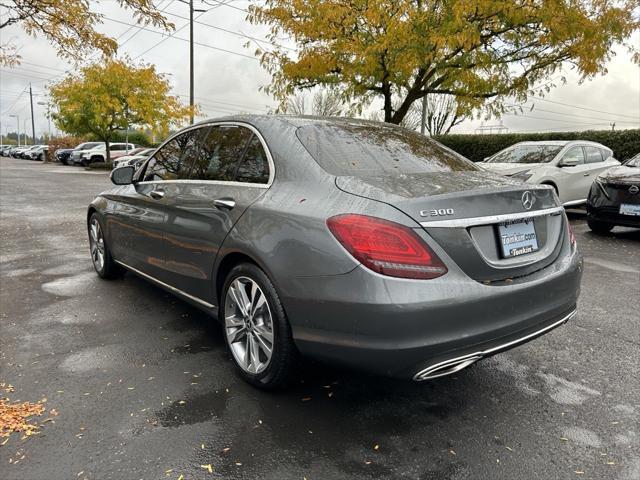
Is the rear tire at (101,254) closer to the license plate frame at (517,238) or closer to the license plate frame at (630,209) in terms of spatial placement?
the license plate frame at (517,238)

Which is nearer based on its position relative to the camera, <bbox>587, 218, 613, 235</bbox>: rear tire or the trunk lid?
the trunk lid

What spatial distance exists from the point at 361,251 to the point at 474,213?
1.95ft

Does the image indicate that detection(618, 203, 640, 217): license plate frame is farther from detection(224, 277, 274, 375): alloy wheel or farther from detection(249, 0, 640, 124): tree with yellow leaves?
detection(224, 277, 274, 375): alloy wheel

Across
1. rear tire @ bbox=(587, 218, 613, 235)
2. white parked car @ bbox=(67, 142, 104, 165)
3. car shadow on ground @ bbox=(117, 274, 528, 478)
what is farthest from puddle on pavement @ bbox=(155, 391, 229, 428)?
white parked car @ bbox=(67, 142, 104, 165)

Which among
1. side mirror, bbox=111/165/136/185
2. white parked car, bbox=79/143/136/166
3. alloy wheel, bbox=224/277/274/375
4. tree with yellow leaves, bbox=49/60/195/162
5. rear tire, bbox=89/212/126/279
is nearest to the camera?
alloy wheel, bbox=224/277/274/375

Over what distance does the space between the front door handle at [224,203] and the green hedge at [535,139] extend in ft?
46.9

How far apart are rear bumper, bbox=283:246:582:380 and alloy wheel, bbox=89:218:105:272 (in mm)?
3351

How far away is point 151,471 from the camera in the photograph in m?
2.19

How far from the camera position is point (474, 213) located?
240 cm

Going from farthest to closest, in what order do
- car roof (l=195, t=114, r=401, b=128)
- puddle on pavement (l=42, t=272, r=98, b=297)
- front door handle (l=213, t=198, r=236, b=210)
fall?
puddle on pavement (l=42, t=272, r=98, b=297) → car roof (l=195, t=114, r=401, b=128) → front door handle (l=213, t=198, r=236, b=210)

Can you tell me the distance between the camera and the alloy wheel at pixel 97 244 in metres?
5.16

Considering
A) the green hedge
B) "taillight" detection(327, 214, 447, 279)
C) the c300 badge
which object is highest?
the green hedge

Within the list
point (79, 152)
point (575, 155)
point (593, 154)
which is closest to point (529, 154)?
point (575, 155)

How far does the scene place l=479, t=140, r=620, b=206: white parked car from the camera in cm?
952
